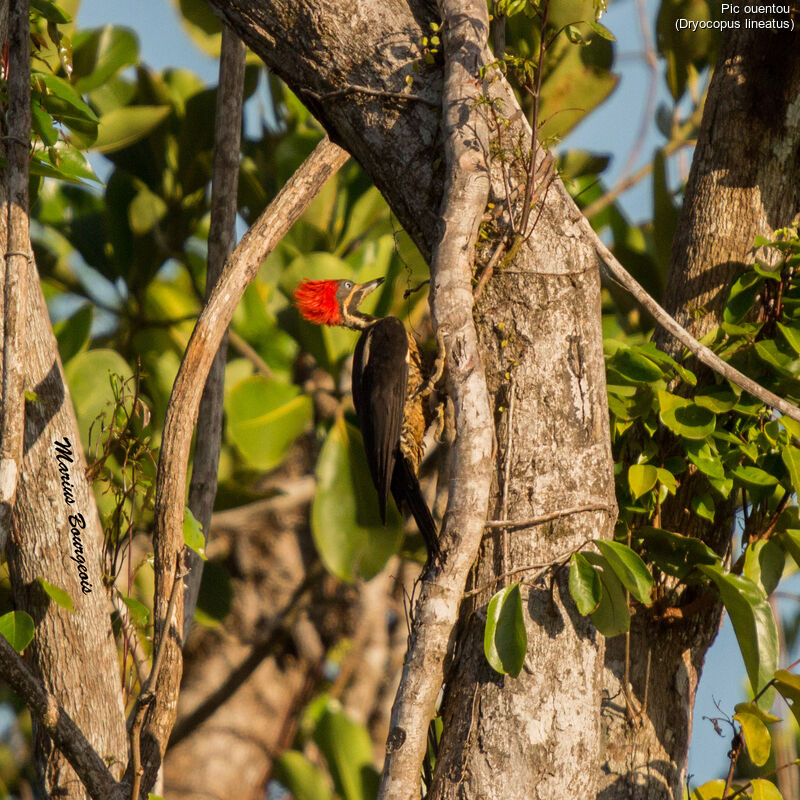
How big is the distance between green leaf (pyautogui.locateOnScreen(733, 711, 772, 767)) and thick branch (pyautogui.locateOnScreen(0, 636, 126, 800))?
145 cm

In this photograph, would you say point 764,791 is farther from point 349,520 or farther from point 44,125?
point 44,125

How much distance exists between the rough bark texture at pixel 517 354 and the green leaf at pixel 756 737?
0.51 meters

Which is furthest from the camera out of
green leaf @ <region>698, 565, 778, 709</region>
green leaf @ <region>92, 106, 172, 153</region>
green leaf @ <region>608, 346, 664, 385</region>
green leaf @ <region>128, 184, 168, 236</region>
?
green leaf @ <region>128, 184, 168, 236</region>

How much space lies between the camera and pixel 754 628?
7.18 ft

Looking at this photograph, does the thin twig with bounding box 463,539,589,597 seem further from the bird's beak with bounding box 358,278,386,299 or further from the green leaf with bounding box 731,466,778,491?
the bird's beak with bounding box 358,278,386,299

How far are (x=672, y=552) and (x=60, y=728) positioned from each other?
5.04 feet

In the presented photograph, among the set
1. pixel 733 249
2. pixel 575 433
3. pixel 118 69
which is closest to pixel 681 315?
pixel 733 249

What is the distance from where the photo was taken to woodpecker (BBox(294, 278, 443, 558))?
135 inches

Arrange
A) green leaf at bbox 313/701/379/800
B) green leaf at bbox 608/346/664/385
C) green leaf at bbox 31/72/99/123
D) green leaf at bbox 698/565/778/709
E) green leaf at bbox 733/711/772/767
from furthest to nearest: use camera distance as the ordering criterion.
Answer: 1. green leaf at bbox 313/701/379/800
2. green leaf at bbox 31/72/99/123
3. green leaf at bbox 608/346/664/385
4. green leaf at bbox 733/711/772/767
5. green leaf at bbox 698/565/778/709

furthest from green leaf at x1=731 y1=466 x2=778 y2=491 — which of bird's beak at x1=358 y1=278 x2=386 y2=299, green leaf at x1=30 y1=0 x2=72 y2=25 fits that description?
green leaf at x1=30 y1=0 x2=72 y2=25

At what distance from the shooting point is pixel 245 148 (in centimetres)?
467

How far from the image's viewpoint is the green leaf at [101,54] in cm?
391

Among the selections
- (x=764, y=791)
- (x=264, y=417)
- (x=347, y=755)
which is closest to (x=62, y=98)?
(x=264, y=417)

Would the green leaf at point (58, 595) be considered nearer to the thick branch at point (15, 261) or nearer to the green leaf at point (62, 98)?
the thick branch at point (15, 261)
